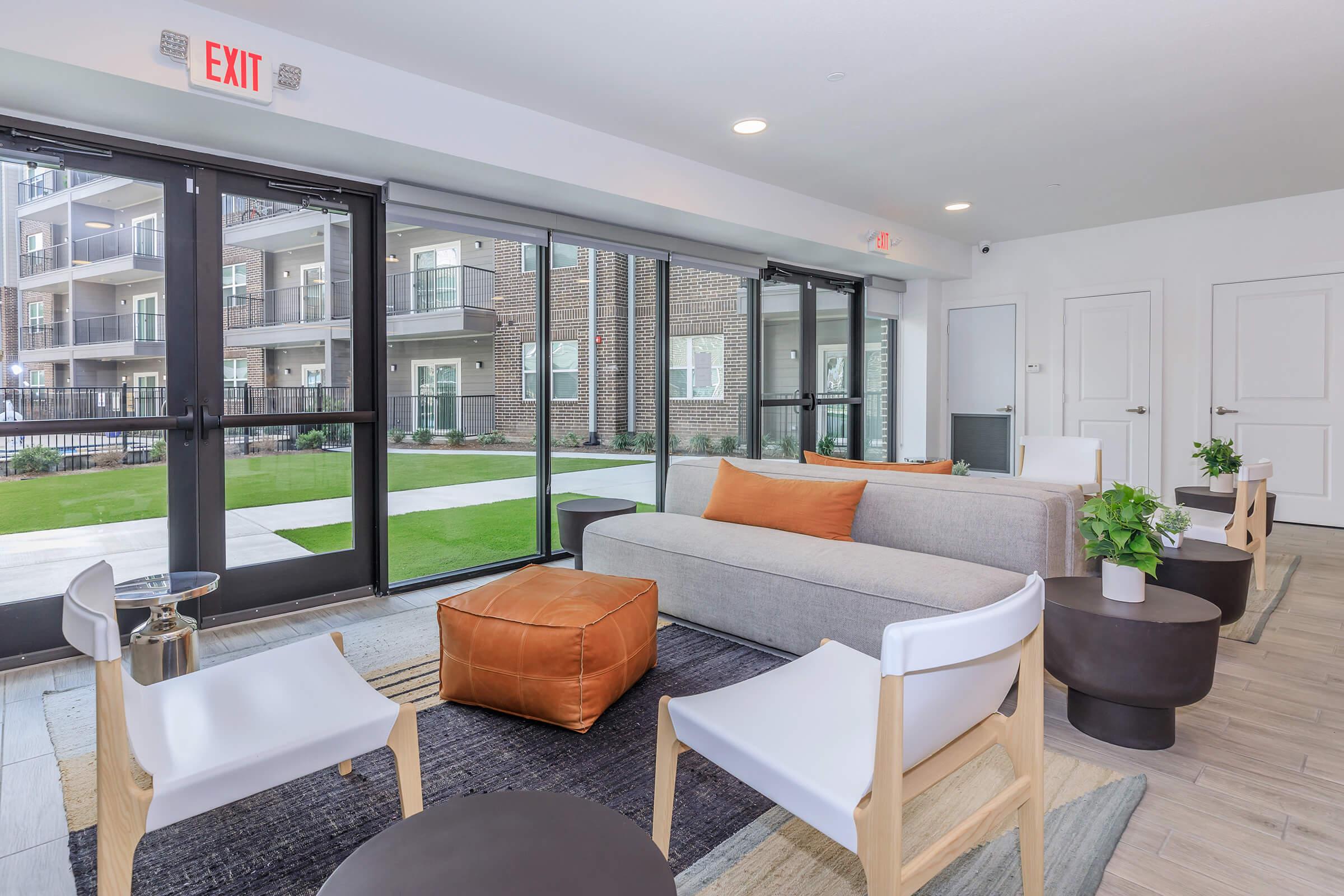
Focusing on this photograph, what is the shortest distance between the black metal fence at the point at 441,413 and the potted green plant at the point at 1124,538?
331 centimetres

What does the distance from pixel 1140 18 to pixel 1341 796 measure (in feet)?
9.11

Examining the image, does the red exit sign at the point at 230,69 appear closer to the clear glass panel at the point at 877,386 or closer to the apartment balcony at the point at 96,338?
the apartment balcony at the point at 96,338

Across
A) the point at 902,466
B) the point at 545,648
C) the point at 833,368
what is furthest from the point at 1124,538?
the point at 833,368

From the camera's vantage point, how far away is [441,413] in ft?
13.9

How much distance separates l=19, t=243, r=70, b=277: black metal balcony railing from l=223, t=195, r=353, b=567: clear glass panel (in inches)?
22.1

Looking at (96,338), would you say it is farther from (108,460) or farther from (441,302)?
(441,302)

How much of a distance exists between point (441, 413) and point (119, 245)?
1.67 metres

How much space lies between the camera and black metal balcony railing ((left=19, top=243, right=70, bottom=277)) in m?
2.91

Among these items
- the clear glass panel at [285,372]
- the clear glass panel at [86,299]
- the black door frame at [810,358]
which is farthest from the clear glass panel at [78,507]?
the black door frame at [810,358]

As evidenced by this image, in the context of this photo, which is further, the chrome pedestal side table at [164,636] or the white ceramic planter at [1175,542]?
the white ceramic planter at [1175,542]

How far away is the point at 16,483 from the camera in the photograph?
2.92m

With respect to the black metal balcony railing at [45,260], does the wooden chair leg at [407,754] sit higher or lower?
lower

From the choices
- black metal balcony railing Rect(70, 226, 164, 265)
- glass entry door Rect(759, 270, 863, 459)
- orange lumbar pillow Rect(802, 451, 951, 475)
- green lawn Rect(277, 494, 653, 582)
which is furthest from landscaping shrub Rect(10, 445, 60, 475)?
glass entry door Rect(759, 270, 863, 459)

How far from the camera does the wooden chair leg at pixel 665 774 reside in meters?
1.53
